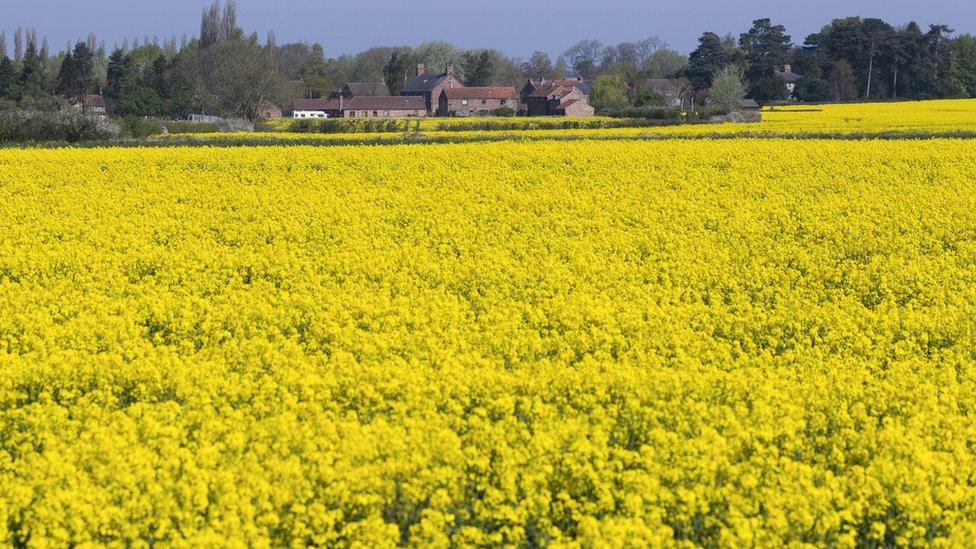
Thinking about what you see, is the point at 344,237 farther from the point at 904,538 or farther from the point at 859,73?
the point at 859,73

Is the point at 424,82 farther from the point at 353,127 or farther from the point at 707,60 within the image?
the point at 353,127

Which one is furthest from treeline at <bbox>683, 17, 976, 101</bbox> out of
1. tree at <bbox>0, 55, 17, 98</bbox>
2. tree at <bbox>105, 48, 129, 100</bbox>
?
tree at <bbox>0, 55, 17, 98</bbox>

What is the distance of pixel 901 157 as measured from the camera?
82.1 ft

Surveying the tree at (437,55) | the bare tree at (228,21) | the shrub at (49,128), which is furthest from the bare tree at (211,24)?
the shrub at (49,128)

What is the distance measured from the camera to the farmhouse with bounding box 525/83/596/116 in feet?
336

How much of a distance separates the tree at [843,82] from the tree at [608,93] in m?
20.0

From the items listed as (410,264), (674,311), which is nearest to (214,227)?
(410,264)

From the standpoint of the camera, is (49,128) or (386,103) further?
(386,103)

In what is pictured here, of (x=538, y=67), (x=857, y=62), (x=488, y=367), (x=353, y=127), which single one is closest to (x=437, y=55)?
(x=538, y=67)

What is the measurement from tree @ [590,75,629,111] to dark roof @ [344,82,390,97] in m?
32.0

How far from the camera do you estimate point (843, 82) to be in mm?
97125

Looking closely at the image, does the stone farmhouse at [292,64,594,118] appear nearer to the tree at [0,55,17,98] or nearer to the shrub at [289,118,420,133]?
the tree at [0,55,17,98]

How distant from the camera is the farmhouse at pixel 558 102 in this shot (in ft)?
336

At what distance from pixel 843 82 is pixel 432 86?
54.1 m
